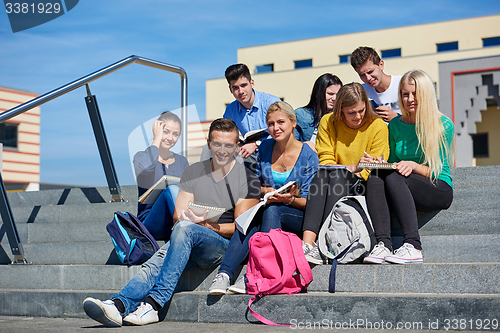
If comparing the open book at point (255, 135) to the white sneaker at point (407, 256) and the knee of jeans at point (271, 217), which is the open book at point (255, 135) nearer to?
the knee of jeans at point (271, 217)

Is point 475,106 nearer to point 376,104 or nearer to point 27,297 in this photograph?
point 376,104

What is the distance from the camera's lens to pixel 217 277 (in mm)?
3049

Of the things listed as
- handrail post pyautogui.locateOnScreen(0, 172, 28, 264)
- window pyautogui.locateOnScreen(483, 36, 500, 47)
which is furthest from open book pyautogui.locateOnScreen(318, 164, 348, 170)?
window pyautogui.locateOnScreen(483, 36, 500, 47)

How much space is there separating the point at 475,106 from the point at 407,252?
1208 cm

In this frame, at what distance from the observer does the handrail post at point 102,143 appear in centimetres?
496

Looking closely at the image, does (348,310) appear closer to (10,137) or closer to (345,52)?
(10,137)

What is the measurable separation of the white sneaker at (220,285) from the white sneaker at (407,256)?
100 cm

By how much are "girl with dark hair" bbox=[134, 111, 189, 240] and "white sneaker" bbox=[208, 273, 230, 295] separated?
83 cm

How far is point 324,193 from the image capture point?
3.31 meters

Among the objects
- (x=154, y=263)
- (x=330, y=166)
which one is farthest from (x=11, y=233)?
(x=330, y=166)

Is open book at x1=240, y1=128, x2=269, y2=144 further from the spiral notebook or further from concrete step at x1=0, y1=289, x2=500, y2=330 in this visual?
concrete step at x1=0, y1=289, x2=500, y2=330

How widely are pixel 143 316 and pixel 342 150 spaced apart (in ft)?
6.01

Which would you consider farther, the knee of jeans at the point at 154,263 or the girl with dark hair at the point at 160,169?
the girl with dark hair at the point at 160,169

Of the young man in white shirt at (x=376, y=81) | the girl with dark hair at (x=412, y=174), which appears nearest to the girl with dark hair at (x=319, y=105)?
the young man in white shirt at (x=376, y=81)
